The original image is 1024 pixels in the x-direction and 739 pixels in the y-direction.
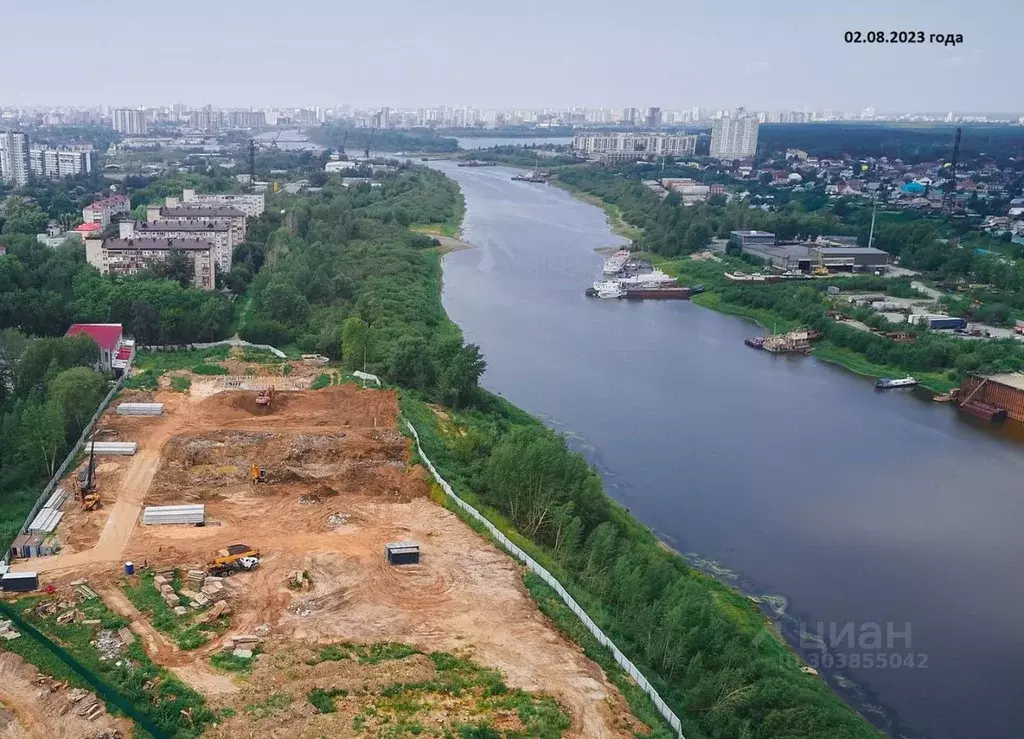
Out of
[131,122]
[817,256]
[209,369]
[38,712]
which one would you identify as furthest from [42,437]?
[131,122]

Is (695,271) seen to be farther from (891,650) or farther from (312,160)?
(312,160)

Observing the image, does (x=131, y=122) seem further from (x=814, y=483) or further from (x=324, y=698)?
(x=324, y=698)

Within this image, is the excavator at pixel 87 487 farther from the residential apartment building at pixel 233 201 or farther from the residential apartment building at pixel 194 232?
the residential apartment building at pixel 233 201

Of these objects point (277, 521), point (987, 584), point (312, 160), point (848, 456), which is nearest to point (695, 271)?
point (848, 456)

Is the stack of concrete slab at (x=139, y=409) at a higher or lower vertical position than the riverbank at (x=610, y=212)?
lower

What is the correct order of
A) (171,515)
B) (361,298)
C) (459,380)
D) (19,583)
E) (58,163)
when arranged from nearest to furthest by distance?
(19,583) → (171,515) → (459,380) → (361,298) → (58,163)

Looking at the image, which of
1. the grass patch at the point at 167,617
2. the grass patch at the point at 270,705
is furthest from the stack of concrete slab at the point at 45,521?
the grass patch at the point at 270,705
